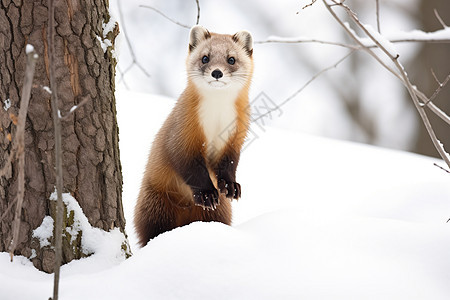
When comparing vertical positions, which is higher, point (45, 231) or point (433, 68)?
point (433, 68)

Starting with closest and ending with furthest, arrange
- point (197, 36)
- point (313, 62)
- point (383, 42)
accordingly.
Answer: point (383, 42)
point (197, 36)
point (313, 62)

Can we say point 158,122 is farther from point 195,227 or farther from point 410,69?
point 410,69

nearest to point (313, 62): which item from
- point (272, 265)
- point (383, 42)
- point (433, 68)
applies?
point (433, 68)

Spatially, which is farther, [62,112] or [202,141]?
[202,141]

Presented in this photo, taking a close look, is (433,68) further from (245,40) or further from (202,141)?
(202,141)

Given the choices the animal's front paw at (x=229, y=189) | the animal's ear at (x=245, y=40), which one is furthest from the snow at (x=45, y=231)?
the animal's ear at (x=245, y=40)

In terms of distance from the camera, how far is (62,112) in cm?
284

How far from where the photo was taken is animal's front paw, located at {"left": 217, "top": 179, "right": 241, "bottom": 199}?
11.6 ft

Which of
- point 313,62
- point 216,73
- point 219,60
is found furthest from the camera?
point 313,62

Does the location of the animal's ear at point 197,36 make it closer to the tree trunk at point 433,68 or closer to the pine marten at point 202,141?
the pine marten at point 202,141

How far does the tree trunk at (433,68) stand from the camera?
8.70 m

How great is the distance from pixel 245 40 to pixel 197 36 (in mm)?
296

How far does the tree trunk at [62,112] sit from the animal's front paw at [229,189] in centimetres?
77

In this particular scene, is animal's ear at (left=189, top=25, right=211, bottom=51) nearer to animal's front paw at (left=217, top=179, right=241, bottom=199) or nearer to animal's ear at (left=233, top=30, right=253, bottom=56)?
animal's ear at (left=233, top=30, right=253, bottom=56)
